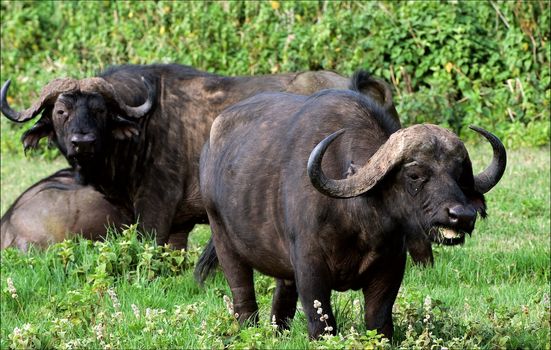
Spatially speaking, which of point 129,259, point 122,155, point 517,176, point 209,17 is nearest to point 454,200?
point 129,259

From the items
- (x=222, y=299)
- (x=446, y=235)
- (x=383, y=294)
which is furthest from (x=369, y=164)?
(x=222, y=299)

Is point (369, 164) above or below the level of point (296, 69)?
above

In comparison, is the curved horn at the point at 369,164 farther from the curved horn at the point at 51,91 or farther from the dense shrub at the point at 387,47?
the dense shrub at the point at 387,47

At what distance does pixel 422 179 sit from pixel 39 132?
5163 millimetres

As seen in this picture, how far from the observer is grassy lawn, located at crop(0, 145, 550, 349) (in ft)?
20.3

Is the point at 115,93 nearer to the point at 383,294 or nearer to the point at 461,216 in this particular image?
the point at 383,294

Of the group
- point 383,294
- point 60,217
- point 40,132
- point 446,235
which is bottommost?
point 60,217

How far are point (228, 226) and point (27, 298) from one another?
2.01 metres

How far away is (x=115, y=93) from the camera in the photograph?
391 inches

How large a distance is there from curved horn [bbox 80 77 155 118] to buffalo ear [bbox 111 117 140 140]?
8 centimetres

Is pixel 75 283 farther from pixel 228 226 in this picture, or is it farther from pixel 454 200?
pixel 454 200

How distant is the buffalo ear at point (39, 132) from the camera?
32.6 feet

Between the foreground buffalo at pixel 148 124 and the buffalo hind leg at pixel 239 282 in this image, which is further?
the foreground buffalo at pixel 148 124

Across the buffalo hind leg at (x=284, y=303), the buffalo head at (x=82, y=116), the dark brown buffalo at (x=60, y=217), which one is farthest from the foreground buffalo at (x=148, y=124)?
the buffalo hind leg at (x=284, y=303)
